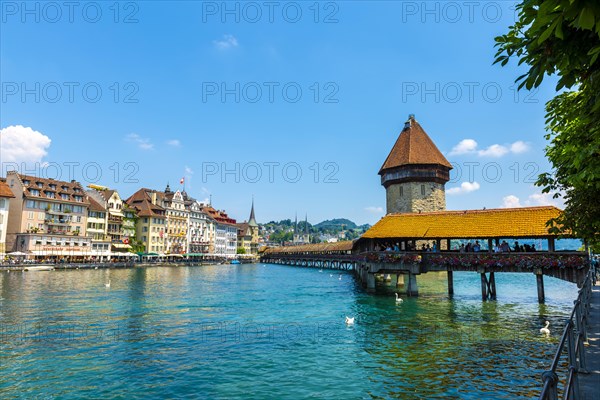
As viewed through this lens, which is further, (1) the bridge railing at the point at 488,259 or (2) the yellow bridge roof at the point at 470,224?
(2) the yellow bridge roof at the point at 470,224

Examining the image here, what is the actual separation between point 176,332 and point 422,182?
47.5 m

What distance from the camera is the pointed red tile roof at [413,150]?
60678mm

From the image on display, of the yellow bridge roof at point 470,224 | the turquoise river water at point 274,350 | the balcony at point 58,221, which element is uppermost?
the balcony at point 58,221

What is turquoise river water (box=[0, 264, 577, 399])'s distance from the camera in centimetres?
1186

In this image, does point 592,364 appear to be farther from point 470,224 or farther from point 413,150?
point 413,150

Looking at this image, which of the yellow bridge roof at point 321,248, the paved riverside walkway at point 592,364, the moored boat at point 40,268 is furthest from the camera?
the yellow bridge roof at point 321,248

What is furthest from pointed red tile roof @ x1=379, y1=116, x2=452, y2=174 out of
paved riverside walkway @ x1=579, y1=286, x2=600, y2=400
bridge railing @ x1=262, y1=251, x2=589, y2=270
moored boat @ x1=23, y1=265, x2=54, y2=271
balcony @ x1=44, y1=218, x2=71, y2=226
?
balcony @ x1=44, y1=218, x2=71, y2=226

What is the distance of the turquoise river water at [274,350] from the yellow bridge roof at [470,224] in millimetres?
4834

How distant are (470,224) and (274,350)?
63.0 ft

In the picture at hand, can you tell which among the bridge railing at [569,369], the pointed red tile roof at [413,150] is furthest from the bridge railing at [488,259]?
the pointed red tile roof at [413,150]

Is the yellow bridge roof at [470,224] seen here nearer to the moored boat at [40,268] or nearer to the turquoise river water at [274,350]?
the turquoise river water at [274,350]

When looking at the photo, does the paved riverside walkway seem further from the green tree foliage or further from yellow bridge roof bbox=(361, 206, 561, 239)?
yellow bridge roof bbox=(361, 206, 561, 239)

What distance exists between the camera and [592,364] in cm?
866

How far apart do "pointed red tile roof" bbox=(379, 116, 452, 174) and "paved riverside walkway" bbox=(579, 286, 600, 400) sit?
4851 cm
